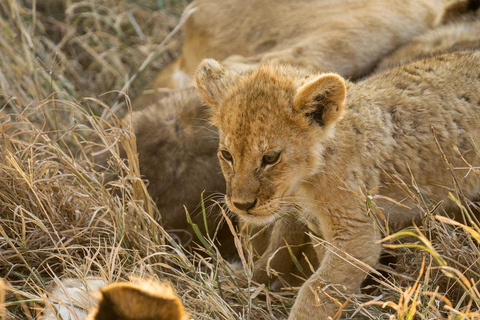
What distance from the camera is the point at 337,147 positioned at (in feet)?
10.7

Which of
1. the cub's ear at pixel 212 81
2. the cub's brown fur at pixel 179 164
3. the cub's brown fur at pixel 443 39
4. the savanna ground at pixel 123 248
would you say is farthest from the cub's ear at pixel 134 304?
the cub's brown fur at pixel 443 39

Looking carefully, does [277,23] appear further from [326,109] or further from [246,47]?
[326,109]

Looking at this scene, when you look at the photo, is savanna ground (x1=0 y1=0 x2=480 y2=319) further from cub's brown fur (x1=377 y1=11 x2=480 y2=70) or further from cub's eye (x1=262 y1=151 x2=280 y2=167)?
cub's brown fur (x1=377 y1=11 x2=480 y2=70)

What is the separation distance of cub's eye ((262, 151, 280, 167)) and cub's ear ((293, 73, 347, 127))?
207 mm

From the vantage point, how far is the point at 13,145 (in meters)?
4.14

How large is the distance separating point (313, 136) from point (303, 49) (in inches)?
69.7

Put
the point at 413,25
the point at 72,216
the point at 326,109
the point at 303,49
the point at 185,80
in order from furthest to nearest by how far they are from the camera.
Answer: the point at 185,80 < the point at 413,25 < the point at 303,49 < the point at 72,216 < the point at 326,109

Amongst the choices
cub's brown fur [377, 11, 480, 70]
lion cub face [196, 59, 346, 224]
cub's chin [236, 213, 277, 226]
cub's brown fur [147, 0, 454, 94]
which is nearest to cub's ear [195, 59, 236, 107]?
lion cub face [196, 59, 346, 224]

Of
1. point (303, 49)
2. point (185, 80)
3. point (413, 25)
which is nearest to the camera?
point (303, 49)

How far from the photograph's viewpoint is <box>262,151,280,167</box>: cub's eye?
3.11 meters

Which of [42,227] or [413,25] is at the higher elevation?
[413,25]

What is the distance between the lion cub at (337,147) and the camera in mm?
3121

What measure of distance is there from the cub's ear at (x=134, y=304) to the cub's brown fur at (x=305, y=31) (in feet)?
9.28

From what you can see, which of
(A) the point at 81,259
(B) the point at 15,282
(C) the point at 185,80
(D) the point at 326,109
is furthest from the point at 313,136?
(C) the point at 185,80
